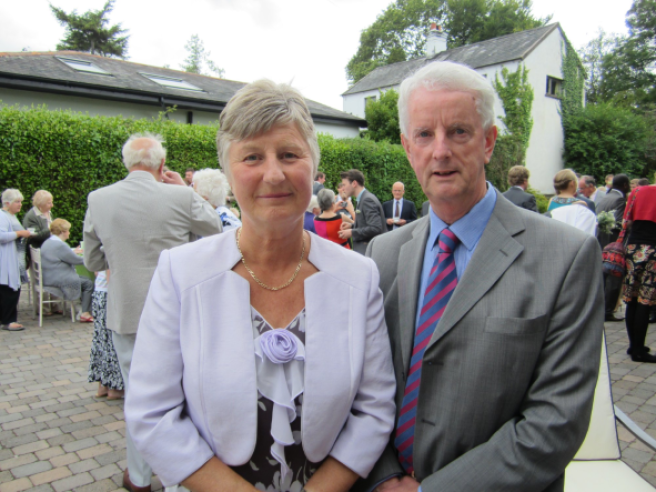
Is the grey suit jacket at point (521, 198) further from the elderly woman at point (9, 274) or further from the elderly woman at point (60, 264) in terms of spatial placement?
the elderly woman at point (9, 274)

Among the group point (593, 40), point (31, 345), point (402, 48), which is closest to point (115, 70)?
point (31, 345)

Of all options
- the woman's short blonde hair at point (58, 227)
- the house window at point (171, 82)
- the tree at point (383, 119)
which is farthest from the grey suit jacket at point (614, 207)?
the tree at point (383, 119)

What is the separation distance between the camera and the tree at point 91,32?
37.2 metres

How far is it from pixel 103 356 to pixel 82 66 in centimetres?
1444

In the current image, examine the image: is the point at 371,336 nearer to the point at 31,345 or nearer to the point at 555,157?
the point at 31,345

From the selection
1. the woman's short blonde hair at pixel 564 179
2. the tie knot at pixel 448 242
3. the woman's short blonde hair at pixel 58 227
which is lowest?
the woman's short blonde hair at pixel 58 227

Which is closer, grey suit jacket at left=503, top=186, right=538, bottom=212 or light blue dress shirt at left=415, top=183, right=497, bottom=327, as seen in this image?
light blue dress shirt at left=415, top=183, right=497, bottom=327

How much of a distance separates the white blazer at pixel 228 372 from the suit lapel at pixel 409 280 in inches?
3.1

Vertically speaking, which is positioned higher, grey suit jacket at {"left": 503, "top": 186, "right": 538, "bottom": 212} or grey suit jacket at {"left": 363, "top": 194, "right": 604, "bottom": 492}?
grey suit jacket at {"left": 503, "top": 186, "right": 538, "bottom": 212}

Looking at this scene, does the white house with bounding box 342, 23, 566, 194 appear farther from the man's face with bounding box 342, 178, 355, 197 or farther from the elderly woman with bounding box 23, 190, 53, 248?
the elderly woman with bounding box 23, 190, 53, 248

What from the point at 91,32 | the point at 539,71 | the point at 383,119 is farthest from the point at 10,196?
the point at 91,32

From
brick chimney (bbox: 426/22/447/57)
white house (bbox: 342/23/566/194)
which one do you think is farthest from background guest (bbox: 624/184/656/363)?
brick chimney (bbox: 426/22/447/57)

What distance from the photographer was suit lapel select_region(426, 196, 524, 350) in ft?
4.71

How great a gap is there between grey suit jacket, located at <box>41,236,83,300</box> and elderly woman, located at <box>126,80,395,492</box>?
676cm
